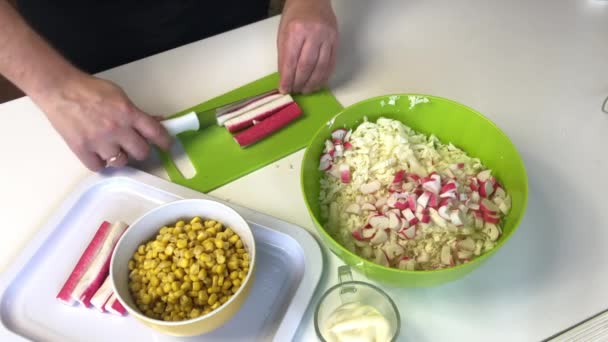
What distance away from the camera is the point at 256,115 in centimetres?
106

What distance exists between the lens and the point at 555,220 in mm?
912

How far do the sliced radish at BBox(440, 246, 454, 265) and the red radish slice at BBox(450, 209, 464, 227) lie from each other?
4 centimetres

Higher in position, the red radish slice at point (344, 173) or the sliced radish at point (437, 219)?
the red radish slice at point (344, 173)

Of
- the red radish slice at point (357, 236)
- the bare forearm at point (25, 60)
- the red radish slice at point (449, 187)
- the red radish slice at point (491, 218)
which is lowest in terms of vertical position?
the red radish slice at point (357, 236)

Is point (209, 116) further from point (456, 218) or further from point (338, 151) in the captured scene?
point (456, 218)

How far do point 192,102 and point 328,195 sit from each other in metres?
0.42

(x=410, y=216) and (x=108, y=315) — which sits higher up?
(x=410, y=216)

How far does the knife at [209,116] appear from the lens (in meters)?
1.01

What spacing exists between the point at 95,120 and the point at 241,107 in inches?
11.8

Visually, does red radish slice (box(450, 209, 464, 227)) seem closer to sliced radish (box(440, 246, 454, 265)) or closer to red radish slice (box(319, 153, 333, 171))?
sliced radish (box(440, 246, 454, 265))

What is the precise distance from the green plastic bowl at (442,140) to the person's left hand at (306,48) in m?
0.17

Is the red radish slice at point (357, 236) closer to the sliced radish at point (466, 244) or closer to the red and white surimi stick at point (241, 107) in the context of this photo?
the sliced radish at point (466, 244)

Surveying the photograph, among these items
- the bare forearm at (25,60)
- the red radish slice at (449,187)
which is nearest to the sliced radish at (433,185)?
the red radish slice at (449,187)

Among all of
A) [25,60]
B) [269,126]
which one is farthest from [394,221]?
[25,60]
